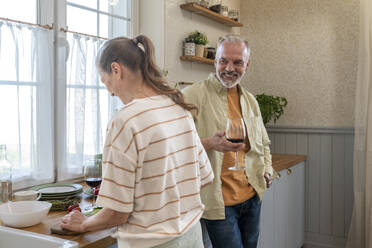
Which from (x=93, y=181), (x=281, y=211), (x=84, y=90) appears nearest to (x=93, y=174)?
(x=93, y=181)

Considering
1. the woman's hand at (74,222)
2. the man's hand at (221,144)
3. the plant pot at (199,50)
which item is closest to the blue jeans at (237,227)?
the man's hand at (221,144)

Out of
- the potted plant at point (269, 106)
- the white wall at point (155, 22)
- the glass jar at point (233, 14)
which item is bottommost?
the potted plant at point (269, 106)

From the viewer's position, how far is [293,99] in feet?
11.4

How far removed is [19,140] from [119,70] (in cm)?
99

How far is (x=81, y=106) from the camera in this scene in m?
2.17

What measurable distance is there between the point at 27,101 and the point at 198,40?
54.2 inches

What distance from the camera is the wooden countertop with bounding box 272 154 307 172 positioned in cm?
274

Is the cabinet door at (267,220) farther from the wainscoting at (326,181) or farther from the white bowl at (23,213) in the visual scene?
the white bowl at (23,213)

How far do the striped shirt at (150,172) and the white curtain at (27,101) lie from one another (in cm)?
101

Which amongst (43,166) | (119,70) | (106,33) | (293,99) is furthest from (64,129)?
(293,99)

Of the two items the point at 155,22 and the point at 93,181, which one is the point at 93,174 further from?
the point at 155,22

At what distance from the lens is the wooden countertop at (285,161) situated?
274 cm

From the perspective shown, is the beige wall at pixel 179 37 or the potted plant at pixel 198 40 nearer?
the beige wall at pixel 179 37

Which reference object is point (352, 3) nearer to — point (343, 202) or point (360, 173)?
point (360, 173)
